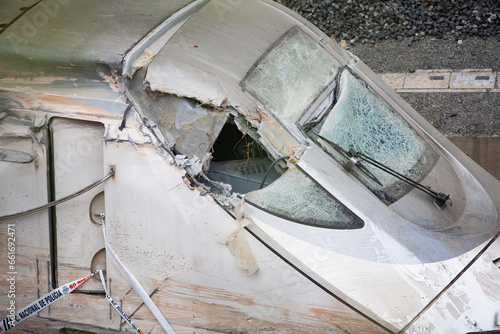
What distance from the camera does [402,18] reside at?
597cm

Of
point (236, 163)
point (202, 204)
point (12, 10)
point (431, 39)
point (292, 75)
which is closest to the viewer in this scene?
point (202, 204)

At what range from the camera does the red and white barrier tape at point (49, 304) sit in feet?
9.99

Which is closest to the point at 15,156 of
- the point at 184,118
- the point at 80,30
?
the point at 80,30

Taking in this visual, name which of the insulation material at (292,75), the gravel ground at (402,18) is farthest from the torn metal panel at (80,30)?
the gravel ground at (402,18)

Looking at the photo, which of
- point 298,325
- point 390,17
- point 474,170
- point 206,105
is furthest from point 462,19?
point 298,325

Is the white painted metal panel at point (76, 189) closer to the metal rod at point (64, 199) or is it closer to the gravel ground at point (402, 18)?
the metal rod at point (64, 199)

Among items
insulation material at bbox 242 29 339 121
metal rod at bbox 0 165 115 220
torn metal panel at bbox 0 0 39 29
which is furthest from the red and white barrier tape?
torn metal panel at bbox 0 0 39 29

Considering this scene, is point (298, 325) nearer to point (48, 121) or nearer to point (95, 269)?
point (95, 269)

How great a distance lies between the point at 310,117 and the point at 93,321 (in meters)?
1.74

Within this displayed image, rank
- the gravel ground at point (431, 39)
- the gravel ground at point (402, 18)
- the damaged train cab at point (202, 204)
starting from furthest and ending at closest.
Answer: the gravel ground at point (402, 18) < the gravel ground at point (431, 39) < the damaged train cab at point (202, 204)

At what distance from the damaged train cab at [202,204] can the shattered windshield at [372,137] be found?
0.01m

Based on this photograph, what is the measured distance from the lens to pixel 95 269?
10.2 feet

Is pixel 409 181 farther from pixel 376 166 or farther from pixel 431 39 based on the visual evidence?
pixel 431 39

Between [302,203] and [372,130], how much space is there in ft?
2.79
